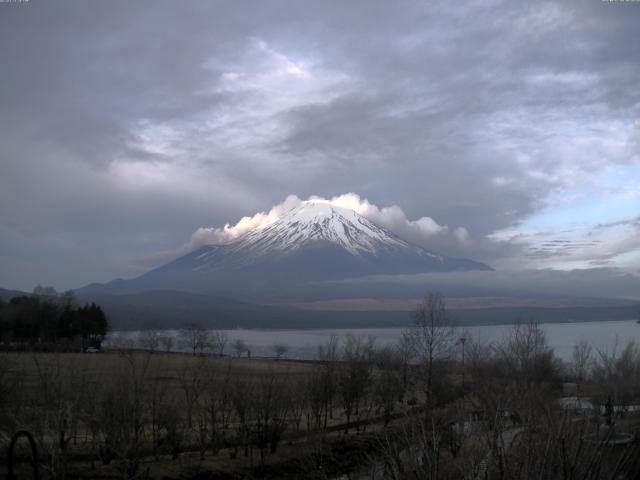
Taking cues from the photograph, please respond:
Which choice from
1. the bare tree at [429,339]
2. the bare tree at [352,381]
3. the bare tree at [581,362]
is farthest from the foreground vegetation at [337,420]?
the bare tree at [581,362]

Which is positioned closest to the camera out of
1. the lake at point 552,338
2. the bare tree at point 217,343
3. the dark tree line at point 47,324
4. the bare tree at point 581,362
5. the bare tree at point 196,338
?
Answer: the bare tree at point 581,362

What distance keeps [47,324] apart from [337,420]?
6147 centimetres

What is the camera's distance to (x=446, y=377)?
144ft

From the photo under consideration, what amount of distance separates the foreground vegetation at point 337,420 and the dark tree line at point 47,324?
44802mm

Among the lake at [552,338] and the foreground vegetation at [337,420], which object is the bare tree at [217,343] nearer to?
the lake at [552,338]

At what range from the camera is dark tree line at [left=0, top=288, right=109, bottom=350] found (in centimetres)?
8444

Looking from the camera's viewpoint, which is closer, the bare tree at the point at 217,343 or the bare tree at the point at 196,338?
the bare tree at the point at 196,338

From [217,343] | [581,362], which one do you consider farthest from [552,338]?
[581,362]

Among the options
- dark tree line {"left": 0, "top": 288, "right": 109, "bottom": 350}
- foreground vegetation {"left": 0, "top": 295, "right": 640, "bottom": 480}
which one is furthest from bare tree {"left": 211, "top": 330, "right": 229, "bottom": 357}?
foreground vegetation {"left": 0, "top": 295, "right": 640, "bottom": 480}

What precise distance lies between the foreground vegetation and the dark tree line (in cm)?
4480

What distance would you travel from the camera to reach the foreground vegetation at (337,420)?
10.1m

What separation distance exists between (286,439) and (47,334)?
65060 mm

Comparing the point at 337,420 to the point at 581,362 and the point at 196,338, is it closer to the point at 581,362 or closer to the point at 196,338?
the point at 581,362

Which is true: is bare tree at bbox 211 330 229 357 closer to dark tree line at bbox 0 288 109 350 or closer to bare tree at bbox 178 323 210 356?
bare tree at bbox 178 323 210 356
